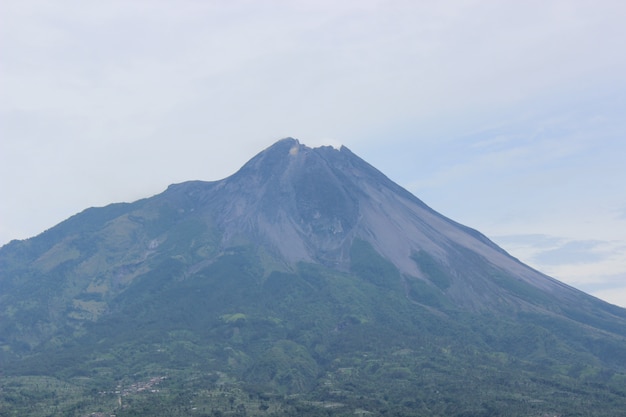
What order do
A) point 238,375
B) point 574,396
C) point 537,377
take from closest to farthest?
point 574,396, point 537,377, point 238,375

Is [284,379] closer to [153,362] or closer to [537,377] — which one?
[153,362]

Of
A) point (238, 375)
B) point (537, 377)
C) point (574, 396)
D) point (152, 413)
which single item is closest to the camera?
→ point (152, 413)

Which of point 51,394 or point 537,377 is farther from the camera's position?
point 537,377

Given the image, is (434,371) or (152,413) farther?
(434,371)

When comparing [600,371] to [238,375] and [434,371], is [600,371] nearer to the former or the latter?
[434,371]

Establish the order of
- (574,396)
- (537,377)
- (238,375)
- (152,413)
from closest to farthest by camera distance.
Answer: (152,413)
(574,396)
(537,377)
(238,375)

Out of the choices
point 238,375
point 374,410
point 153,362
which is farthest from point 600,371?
point 153,362

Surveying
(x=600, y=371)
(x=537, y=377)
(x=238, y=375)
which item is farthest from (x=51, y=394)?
(x=600, y=371)
